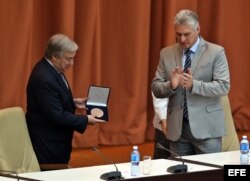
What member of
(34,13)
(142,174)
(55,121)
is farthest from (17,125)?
(34,13)

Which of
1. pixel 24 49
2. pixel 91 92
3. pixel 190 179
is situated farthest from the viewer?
pixel 24 49

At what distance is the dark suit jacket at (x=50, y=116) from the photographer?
16.1 feet

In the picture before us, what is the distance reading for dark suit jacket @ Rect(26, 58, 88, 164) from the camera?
4.92 meters

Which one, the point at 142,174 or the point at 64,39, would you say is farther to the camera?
the point at 64,39

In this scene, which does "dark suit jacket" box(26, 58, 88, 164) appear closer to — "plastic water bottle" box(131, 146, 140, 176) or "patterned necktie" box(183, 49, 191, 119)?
"patterned necktie" box(183, 49, 191, 119)

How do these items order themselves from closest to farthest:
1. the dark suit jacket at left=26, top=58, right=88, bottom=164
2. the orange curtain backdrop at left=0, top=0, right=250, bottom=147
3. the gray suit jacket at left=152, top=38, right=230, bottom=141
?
the gray suit jacket at left=152, top=38, right=230, bottom=141
the dark suit jacket at left=26, top=58, right=88, bottom=164
the orange curtain backdrop at left=0, top=0, right=250, bottom=147

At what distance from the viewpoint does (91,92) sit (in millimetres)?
5219

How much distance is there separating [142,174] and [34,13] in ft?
8.05

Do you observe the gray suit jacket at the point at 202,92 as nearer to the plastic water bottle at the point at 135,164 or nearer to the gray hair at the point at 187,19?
the gray hair at the point at 187,19

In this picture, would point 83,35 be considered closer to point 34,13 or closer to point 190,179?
point 34,13

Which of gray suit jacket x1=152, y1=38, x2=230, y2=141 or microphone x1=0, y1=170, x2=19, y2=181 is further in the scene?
gray suit jacket x1=152, y1=38, x2=230, y2=141

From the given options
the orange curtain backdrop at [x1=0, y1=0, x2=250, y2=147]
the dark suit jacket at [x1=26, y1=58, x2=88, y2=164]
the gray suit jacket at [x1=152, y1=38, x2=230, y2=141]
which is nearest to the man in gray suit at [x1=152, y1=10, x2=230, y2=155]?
the gray suit jacket at [x1=152, y1=38, x2=230, y2=141]

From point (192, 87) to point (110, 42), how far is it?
6.83ft

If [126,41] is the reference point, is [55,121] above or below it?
below
